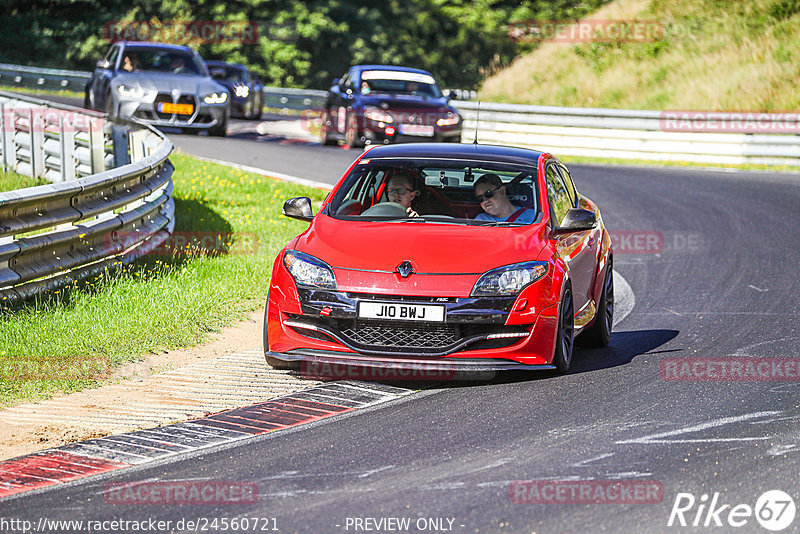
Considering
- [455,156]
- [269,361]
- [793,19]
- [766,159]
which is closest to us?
[269,361]

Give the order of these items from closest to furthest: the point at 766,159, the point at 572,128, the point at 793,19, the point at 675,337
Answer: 1. the point at 675,337
2. the point at 766,159
3. the point at 572,128
4. the point at 793,19

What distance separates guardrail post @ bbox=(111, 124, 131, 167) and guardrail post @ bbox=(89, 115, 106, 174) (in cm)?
99

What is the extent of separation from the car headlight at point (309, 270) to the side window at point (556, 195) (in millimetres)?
1693

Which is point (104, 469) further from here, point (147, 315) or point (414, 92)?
point (414, 92)

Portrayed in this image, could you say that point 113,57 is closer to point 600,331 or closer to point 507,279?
point 600,331

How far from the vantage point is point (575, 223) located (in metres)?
8.00

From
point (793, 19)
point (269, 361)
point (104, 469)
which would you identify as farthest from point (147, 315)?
point (793, 19)

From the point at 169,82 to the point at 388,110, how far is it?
13.8 ft

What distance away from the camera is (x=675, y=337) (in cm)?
922

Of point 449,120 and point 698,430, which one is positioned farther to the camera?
point 449,120

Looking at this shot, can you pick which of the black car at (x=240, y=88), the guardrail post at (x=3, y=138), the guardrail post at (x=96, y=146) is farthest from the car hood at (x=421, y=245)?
the black car at (x=240, y=88)

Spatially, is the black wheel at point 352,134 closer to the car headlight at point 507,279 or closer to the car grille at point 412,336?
the car headlight at point 507,279

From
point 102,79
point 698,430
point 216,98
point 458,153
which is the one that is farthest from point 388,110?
point 698,430

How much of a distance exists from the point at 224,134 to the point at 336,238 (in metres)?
17.8
